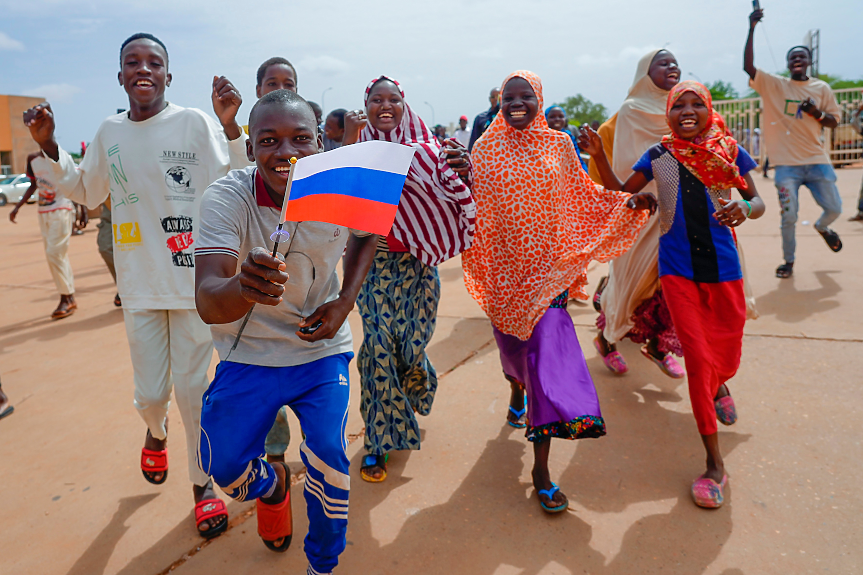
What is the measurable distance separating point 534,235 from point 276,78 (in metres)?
1.85

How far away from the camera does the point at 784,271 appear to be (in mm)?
6719

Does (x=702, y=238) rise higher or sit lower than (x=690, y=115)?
lower

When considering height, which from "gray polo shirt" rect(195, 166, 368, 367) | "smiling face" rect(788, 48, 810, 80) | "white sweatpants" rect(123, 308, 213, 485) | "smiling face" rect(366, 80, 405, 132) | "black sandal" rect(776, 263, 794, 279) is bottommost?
"black sandal" rect(776, 263, 794, 279)

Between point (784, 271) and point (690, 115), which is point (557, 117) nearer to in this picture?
point (784, 271)

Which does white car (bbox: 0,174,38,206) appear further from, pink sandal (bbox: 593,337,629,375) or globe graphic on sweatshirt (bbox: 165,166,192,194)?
pink sandal (bbox: 593,337,629,375)

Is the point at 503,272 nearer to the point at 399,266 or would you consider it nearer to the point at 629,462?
the point at 399,266

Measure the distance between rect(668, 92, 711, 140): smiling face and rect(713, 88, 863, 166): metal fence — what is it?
17.8 m

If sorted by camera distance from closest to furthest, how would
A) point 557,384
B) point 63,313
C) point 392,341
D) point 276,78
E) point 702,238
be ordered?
point 557,384, point 702,238, point 392,341, point 276,78, point 63,313

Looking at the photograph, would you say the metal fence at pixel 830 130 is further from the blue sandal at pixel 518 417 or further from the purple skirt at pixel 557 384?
the purple skirt at pixel 557 384

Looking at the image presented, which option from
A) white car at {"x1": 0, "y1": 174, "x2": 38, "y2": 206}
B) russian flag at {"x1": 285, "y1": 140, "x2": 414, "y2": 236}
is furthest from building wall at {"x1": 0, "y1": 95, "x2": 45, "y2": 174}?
russian flag at {"x1": 285, "y1": 140, "x2": 414, "y2": 236}

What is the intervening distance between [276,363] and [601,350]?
2944 mm

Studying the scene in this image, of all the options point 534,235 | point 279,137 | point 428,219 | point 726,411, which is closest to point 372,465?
point 428,219

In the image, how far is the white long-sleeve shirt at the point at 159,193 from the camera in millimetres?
2998

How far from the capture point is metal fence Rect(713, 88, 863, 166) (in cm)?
1952
